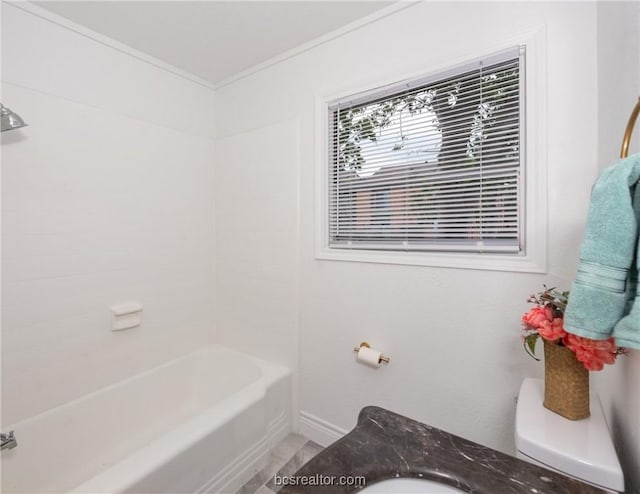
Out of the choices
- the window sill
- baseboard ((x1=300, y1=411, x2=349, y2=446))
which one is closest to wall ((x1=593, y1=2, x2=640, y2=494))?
the window sill

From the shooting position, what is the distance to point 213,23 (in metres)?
1.71

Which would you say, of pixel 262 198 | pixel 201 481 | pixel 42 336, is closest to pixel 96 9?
pixel 262 198

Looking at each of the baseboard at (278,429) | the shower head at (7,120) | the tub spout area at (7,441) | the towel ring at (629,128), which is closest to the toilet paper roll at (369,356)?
the baseboard at (278,429)

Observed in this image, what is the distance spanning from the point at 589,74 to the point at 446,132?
1.72 feet

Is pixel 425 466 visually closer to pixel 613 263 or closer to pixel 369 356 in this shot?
pixel 613 263

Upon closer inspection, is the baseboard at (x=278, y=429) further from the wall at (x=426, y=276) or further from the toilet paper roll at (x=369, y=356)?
the toilet paper roll at (x=369, y=356)

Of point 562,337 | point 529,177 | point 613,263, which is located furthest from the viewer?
point 529,177

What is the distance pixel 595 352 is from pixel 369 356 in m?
0.98

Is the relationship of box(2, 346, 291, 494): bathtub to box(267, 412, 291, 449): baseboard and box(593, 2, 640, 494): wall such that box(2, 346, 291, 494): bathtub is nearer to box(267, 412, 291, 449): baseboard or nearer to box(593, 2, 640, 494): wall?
A: box(267, 412, 291, 449): baseboard

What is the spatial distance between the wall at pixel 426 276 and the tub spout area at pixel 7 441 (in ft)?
4.19

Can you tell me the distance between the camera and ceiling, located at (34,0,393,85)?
5.17ft

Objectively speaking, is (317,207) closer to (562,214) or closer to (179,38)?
(562,214)

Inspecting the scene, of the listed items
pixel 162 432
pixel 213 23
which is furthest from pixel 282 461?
pixel 213 23

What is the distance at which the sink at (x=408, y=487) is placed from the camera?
29.0 inches
